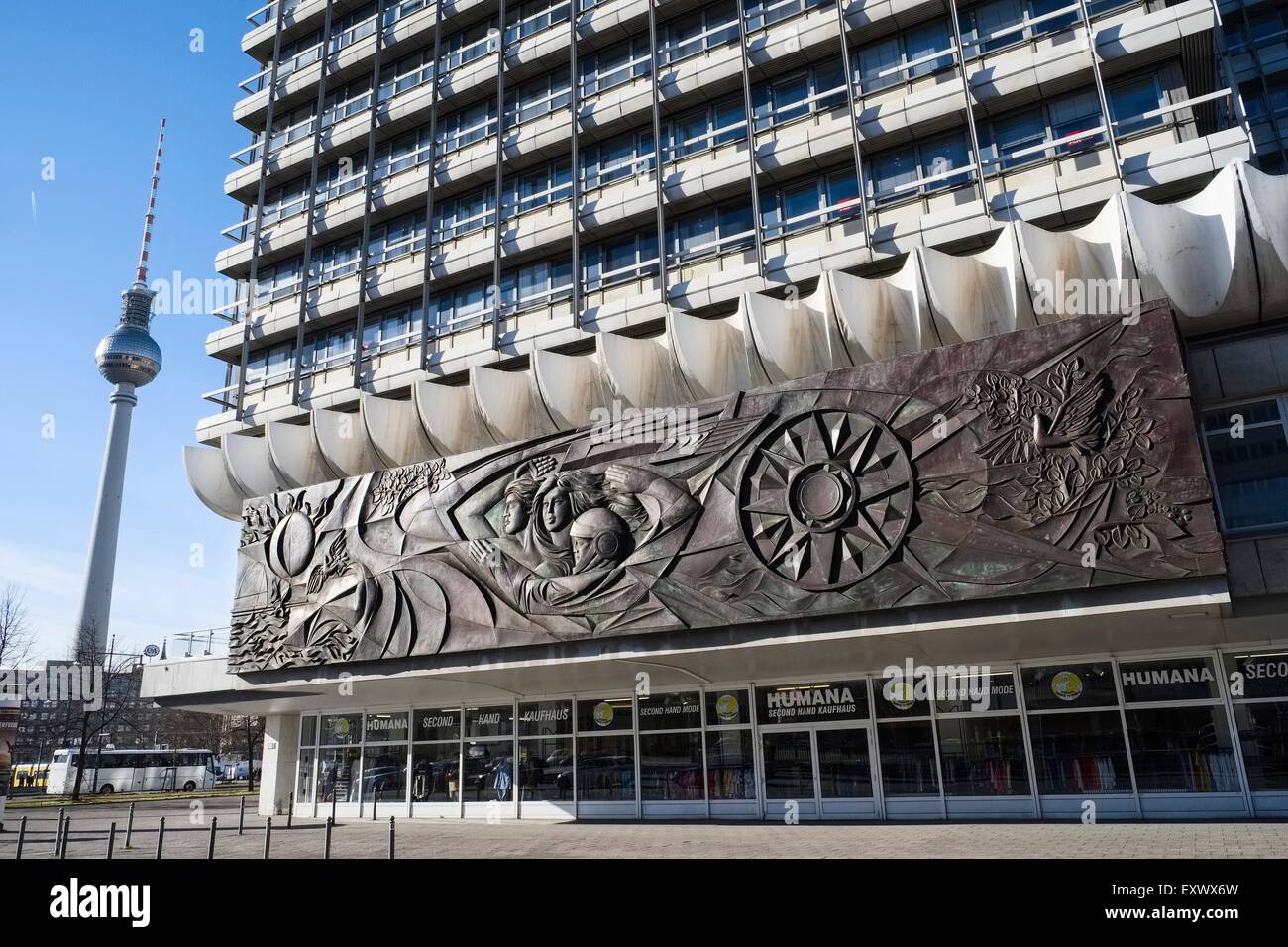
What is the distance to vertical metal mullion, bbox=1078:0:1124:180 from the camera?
17797 millimetres

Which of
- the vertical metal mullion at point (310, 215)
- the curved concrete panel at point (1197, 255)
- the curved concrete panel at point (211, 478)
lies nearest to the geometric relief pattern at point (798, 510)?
the curved concrete panel at point (1197, 255)

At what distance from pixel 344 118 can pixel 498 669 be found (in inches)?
906

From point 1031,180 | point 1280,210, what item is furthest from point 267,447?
point 1280,210

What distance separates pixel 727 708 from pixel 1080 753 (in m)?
7.88

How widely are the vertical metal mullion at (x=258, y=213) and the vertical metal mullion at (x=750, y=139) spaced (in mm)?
16880

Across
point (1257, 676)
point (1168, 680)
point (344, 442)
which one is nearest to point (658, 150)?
point (344, 442)

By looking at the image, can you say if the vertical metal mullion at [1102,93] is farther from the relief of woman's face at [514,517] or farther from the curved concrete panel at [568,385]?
the relief of woman's face at [514,517]

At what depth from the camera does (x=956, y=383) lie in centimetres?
1661

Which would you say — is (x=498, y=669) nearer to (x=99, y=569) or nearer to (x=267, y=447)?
(x=267, y=447)

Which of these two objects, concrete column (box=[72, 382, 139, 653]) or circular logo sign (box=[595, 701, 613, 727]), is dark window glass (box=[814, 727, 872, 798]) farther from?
concrete column (box=[72, 382, 139, 653])

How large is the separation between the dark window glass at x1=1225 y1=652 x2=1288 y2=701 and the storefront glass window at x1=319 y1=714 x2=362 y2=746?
915 inches

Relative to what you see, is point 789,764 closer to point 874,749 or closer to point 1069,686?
point 874,749

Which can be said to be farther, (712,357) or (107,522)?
(107,522)

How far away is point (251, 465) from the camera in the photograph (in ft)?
87.6
